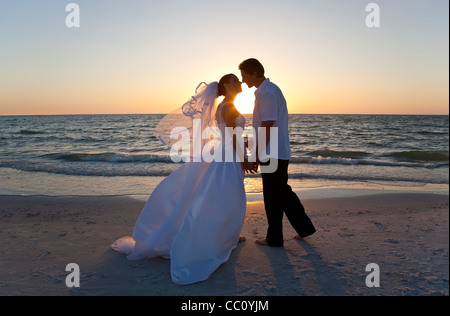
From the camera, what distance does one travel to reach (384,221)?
550cm

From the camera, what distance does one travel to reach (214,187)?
149 inches

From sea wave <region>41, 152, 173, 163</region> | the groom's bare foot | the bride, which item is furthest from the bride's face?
sea wave <region>41, 152, 173, 163</region>

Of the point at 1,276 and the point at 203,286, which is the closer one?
the point at 203,286

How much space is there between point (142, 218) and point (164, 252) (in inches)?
19.7

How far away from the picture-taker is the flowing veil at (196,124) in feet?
13.5

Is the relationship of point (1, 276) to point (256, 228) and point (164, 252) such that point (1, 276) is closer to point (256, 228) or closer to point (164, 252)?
point (164, 252)

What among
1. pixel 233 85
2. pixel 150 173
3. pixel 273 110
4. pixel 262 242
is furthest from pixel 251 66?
pixel 150 173

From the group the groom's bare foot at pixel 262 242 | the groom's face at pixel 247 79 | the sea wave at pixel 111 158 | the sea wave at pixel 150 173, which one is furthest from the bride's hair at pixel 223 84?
the sea wave at pixel 111 158

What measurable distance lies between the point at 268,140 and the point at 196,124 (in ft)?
2.96

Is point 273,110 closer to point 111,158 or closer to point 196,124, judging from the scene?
point 196,124

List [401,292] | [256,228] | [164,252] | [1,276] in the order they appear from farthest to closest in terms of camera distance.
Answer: [256,228] < [164,252] < [1,276] < [401,292]
